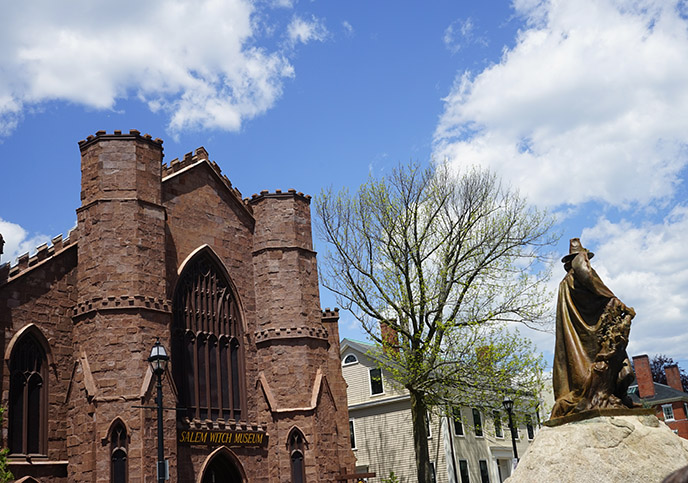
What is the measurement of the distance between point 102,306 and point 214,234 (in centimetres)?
621

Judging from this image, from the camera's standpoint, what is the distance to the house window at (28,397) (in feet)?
69.1

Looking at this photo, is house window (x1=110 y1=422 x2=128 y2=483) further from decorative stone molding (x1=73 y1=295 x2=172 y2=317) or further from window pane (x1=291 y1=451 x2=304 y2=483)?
window pane (x1=291 y1=451 x2=304 y2=483)

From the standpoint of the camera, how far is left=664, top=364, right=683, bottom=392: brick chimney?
62.1 m

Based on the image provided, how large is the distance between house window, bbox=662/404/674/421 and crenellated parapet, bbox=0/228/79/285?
5235 centimetres

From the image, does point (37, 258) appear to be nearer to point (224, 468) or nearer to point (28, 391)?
point (28, 391)

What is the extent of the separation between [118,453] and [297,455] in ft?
23.2

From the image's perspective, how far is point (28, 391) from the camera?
21.7 metres

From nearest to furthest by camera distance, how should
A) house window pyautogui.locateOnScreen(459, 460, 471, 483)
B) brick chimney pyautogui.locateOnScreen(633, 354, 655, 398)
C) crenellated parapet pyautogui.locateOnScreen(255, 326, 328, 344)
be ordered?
crenellated parapet pyautogui.locateOnScreen(255, 326, 328, 344) → house window pyautogui.locateOnScreen(459, 460, 471, 483) → brick chimney pyautogui.locateOnScreen(633, 354, 655, 398)

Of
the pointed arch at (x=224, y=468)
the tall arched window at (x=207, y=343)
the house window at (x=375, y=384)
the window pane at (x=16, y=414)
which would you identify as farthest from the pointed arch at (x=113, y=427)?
the house window at (x=375, y=384)

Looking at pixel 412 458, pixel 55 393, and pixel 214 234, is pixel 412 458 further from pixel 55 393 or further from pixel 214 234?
pixel 55 393

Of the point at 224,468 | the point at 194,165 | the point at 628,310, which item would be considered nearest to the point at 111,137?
the point at 194,165

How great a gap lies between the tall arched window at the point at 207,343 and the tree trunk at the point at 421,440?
6423mm

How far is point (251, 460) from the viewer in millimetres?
25656

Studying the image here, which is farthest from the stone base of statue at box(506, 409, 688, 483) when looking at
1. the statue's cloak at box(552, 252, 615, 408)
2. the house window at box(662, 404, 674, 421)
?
the house window at box(662, 404, 674, 421)
